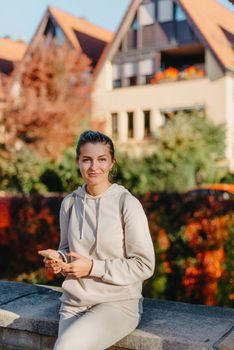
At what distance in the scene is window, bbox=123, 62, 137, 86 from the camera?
29688 millimetres

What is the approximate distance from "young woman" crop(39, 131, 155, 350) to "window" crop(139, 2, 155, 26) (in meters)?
27.5

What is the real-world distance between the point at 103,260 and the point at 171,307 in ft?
2.92

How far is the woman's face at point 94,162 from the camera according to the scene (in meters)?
2.91

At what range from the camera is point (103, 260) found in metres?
2.84

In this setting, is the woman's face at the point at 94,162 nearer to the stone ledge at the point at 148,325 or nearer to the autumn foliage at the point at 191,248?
the stone ledge at the point at 148,325

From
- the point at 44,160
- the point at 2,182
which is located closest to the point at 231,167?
the point at 44,160

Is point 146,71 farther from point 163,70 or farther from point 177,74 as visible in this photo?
point 177,74

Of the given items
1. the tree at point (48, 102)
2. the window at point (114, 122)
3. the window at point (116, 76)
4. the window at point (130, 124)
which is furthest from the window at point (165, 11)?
the window at point (114, 122)

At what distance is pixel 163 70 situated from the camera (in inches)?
1162

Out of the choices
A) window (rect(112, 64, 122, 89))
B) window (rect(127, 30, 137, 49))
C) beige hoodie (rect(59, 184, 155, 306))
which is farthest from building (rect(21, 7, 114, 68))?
beige hoodie (rect(59, 184, 155, 306))

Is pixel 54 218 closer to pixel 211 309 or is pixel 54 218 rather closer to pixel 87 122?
pixel 211 309

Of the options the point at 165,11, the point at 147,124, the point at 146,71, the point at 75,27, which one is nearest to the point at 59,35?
the point at 75,27

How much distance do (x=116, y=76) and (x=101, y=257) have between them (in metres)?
28.0

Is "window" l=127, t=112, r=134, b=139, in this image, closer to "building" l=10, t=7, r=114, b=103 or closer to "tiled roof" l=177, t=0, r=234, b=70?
"building" l=10, t=7, r=114, b=103
